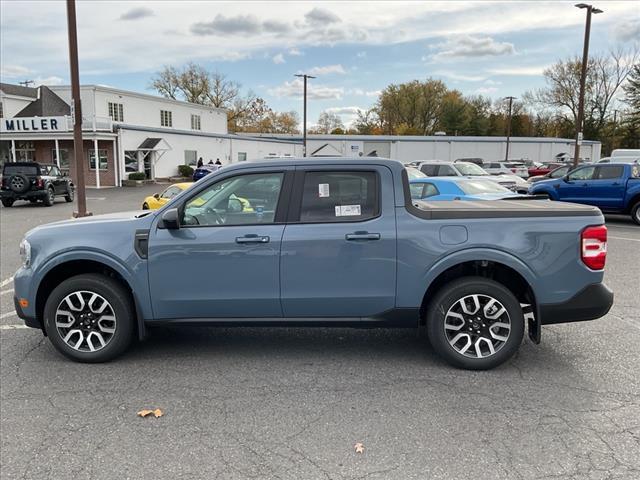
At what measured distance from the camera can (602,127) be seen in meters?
69.5

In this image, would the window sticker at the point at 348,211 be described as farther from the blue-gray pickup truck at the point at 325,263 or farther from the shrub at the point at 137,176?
the shrub at the point at 137,176

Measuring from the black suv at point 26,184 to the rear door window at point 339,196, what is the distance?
20.0 meters

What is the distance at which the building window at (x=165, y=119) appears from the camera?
151 feet

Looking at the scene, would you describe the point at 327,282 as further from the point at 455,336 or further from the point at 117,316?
the point at 117,316

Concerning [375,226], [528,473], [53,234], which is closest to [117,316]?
[53,234]

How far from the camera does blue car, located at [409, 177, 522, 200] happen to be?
10.7 m

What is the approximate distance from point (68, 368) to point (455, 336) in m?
3.26

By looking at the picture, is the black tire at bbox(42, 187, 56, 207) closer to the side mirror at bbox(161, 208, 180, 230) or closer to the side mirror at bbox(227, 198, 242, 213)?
the side mirror at bbox(161, 208, 180, 230)

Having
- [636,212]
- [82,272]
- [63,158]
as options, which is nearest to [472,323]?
[82,272]

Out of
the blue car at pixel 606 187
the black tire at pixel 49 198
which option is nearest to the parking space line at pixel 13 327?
the blue car at pixel 606 187

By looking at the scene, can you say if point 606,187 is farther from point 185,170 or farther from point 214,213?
point 185,170

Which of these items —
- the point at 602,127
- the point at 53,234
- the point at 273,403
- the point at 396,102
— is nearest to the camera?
the point at 273,403

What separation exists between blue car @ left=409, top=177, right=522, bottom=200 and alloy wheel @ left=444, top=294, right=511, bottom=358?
21.3 feet

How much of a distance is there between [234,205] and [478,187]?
8101mm
